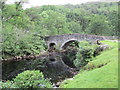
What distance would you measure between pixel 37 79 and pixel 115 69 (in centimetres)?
440

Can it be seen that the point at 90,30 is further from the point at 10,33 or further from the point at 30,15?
the point at 10,33

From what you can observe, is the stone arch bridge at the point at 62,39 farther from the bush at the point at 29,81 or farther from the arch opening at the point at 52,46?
the bush at the point at 29,81

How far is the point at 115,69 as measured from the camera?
8875mm

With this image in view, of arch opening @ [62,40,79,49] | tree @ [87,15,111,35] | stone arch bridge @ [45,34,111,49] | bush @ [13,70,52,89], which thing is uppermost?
tree @ [87,15,111,35]

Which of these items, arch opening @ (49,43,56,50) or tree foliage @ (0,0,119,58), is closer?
tree foliage @ (0,0,119,58)

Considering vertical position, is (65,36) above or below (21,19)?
below

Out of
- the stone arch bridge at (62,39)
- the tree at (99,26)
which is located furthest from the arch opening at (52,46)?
the tree at (99,26)

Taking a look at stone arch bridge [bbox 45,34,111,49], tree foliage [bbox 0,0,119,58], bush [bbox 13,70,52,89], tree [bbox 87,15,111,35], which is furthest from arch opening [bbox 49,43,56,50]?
bush [bbox 13,70,52,89]

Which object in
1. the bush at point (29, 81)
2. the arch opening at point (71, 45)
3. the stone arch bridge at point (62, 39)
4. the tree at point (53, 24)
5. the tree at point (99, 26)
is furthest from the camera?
the tree at point (99, 26)

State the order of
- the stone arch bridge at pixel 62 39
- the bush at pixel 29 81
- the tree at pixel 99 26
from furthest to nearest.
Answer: the tree at pixel 99 26 < the stone arch bridge at pixel 62 39 < the bush at pixel 29 81

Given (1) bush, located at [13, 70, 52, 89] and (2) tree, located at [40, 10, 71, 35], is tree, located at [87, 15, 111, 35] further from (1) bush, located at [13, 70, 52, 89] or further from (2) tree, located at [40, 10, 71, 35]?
(1) bush, located at [13, 70, 52, 89]

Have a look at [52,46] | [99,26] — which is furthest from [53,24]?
[99,26]

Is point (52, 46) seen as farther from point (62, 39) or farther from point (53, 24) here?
point (53, 24)

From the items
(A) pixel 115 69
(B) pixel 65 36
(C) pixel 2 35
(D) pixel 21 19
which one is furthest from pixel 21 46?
(A) pixel 115 69
